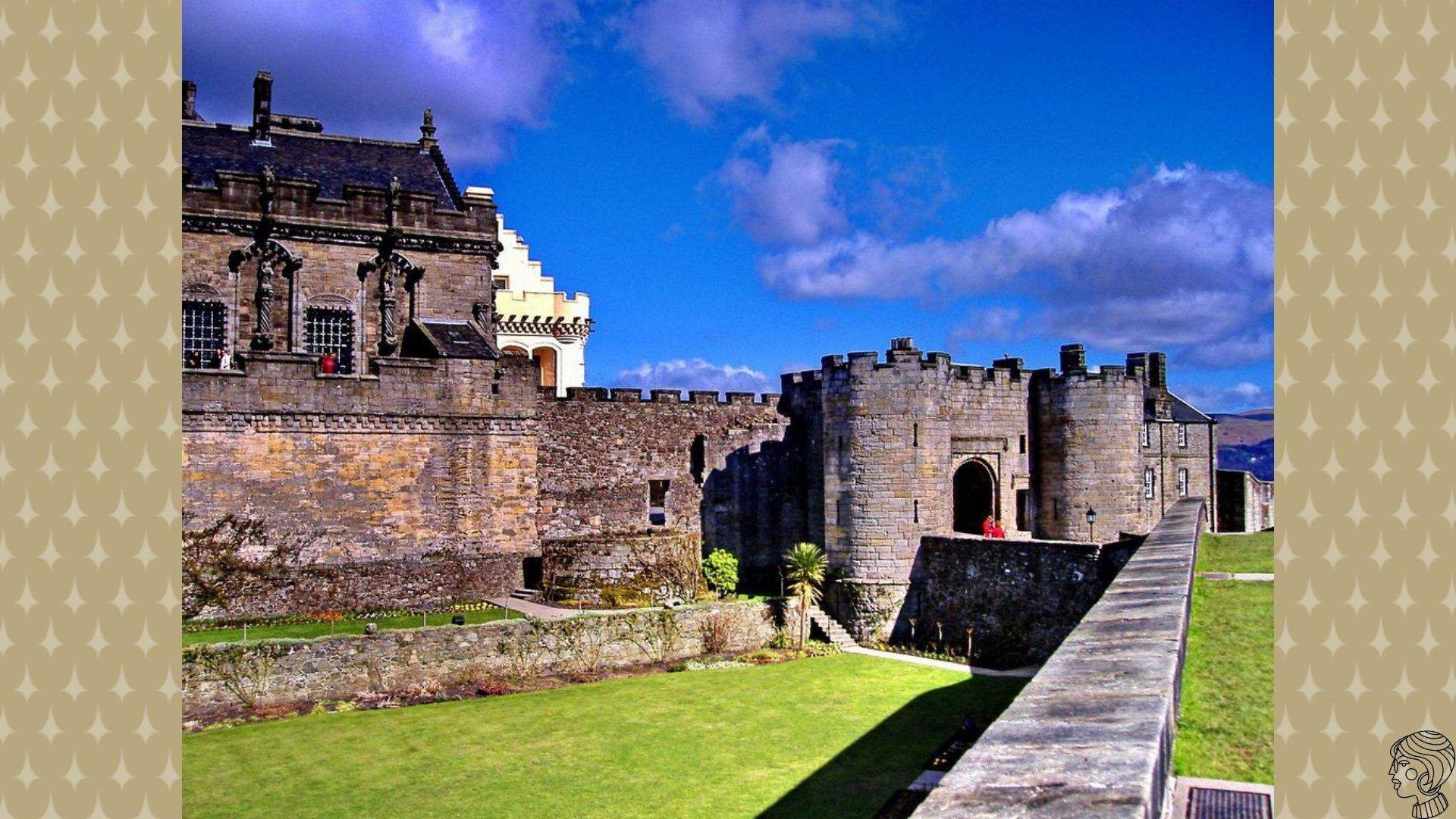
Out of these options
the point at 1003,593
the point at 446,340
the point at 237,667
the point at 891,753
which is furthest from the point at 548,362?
the point at 891,753

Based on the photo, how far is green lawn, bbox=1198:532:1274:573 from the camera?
13812 millimetres

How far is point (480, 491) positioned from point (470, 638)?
4587 mm

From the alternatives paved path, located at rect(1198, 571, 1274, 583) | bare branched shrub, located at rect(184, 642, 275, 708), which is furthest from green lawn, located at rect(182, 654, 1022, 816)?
paved path, located at rect(1198, 571, 1274, 583)

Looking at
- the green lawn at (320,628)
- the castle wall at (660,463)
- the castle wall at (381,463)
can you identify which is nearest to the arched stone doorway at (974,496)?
the castle wall at (660,463)

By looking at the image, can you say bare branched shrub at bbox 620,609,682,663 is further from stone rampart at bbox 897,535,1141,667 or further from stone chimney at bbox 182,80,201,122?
stone chimney at bbox 182,80,201,122

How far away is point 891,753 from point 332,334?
1843 cm

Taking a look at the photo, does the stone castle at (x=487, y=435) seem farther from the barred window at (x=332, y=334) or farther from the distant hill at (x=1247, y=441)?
the distant hill at (x=1247, y=441)

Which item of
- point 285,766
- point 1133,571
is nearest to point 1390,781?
point 1133,571

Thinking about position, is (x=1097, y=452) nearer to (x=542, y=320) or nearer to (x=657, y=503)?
(x=657, y=503)

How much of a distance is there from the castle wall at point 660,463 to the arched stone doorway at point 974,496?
5.64 m

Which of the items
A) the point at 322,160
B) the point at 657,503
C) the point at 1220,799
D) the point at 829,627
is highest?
the point at 322,160

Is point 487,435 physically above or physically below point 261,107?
below

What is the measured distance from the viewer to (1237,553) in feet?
51.8

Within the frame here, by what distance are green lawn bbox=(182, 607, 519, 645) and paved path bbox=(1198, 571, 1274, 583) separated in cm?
1503
